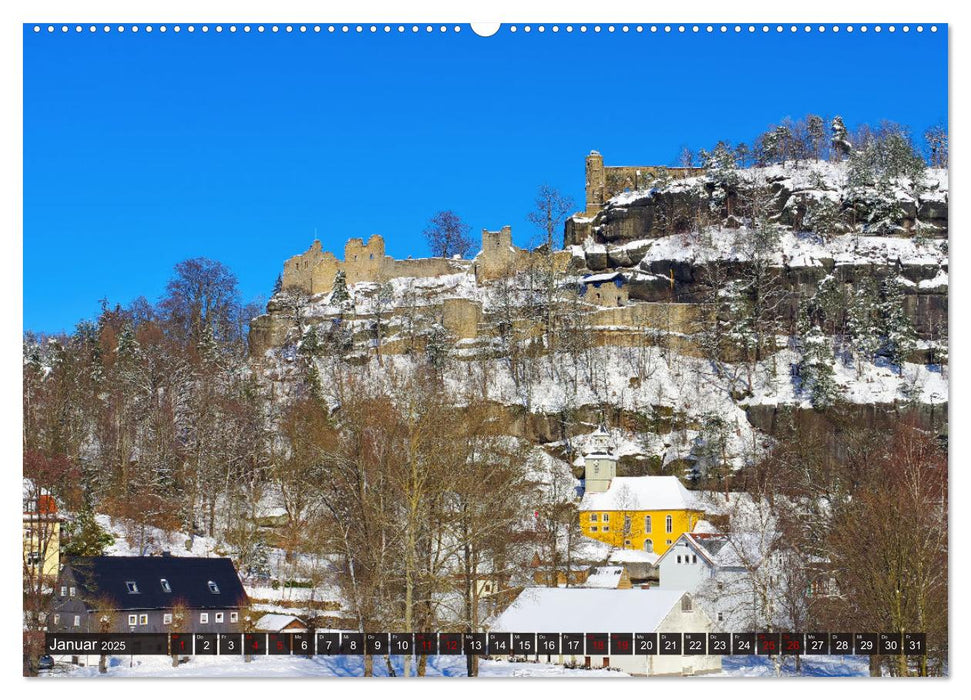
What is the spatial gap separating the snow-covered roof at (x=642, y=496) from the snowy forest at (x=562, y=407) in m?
1.04

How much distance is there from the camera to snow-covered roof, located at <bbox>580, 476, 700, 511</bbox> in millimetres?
48812

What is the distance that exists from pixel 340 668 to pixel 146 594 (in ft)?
27.1

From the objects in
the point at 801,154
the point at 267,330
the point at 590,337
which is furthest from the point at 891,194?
the point at 267,330

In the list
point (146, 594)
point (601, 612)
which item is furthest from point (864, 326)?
point (146, 594)

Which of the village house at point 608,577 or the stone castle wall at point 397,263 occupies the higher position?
the stone castle wall at point 397,263

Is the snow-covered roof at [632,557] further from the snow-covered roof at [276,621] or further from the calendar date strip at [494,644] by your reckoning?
the calendar date strip at [494,644]

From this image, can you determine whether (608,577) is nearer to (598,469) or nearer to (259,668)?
(598,469)

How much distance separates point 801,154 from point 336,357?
1010 inches

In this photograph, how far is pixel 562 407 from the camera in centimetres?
5506

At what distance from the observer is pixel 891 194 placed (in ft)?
189

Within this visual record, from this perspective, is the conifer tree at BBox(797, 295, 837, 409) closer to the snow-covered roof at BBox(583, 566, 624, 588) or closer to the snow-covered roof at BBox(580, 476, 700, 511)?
the snow-covered roof at BBox(580, 476, 700, 511)

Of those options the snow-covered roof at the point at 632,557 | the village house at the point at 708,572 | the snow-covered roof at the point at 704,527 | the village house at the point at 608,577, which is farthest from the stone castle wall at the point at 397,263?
the village house at the point at 608,577

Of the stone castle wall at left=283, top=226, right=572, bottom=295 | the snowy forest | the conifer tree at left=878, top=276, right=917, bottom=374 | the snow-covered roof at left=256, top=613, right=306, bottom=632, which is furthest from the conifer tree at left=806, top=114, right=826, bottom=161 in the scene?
the snow-covered roof at left=256, top=613, right=306, bottom=632

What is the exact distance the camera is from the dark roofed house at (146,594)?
57.9ft
